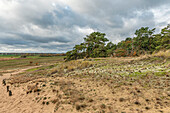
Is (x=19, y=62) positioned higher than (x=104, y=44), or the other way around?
(x=104, y=44)

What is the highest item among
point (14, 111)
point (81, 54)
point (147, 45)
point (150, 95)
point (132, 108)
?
point (147, 45)

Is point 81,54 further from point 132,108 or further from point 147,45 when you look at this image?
point 132,108

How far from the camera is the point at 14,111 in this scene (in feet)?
23.0

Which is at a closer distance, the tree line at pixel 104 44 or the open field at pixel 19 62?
the tree line at pixel 104 44

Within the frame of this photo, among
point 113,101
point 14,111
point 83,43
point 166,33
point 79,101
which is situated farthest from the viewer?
point 83,43

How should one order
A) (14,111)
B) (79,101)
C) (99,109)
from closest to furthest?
1. (99,109)
2. (79,101)
3. (14,111)

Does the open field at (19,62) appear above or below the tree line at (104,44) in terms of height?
below

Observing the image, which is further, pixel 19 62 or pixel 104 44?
pixel 19 62

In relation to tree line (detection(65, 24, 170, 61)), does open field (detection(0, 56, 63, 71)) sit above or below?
below

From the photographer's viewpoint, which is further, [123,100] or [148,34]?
[148,34]

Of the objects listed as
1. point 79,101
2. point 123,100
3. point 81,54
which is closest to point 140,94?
point 123,100

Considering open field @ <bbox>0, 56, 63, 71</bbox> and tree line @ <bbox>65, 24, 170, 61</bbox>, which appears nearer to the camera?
tree line @ <bbox>65, 24, 170, 61</bbox>

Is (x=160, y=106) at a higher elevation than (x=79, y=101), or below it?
higher

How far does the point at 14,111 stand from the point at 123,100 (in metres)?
8.32
